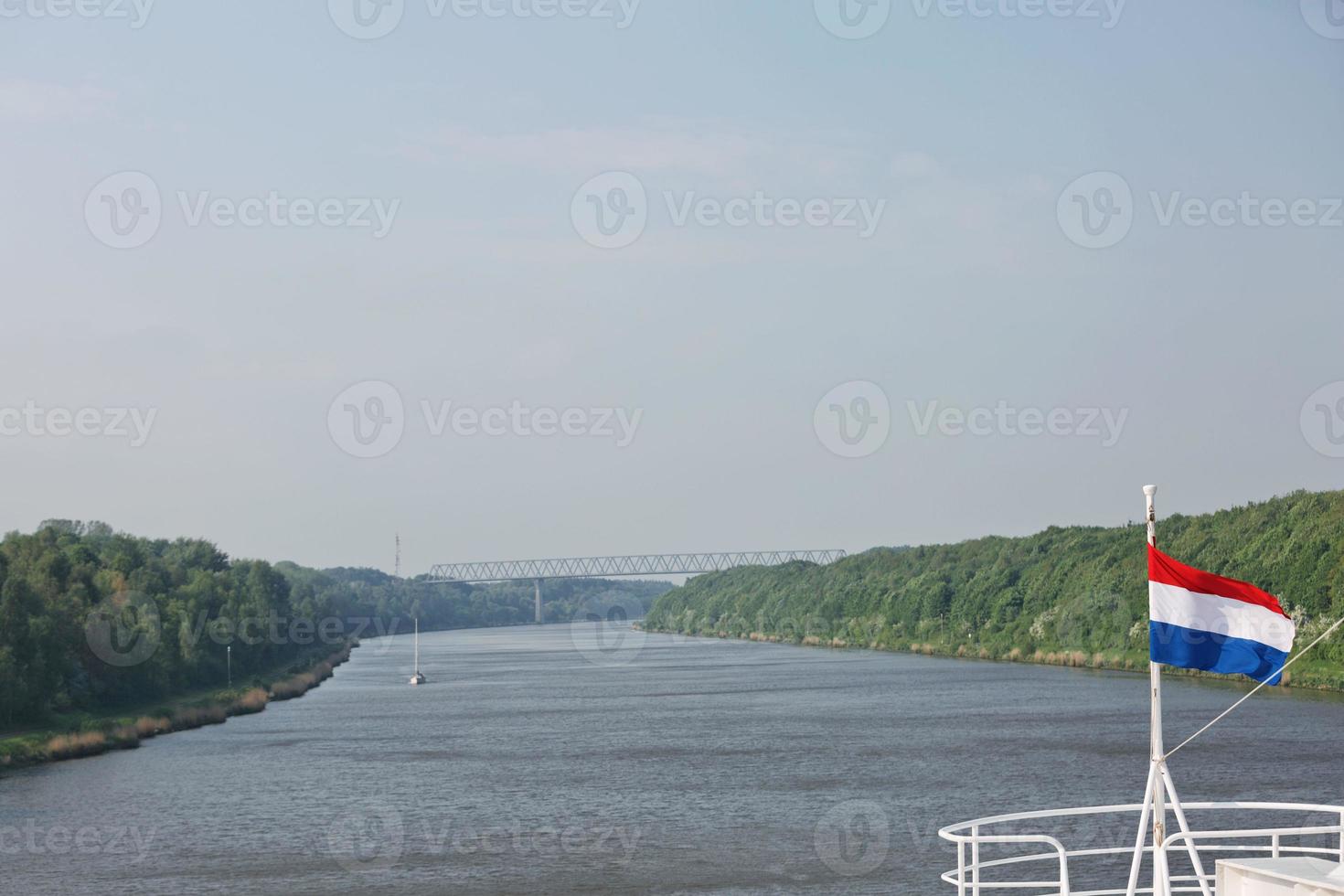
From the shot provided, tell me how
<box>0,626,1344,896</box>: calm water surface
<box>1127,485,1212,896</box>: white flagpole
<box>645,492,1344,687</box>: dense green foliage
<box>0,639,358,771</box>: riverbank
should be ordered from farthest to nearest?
<box>645,492,1344,687</box>: dense green foliage → <box>0,639,358,771</box>: riverbank → <box>0,626,1344,896</box>: calm water surface → <box>1127,485,1212,896</box>: white flagpole

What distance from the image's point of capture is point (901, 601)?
13150 centimetres

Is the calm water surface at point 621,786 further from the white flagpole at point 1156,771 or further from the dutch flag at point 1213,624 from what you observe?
the dutch flag at point 1213,624

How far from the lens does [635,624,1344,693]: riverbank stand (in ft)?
210

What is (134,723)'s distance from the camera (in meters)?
58.0

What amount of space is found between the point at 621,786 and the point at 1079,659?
187 ft

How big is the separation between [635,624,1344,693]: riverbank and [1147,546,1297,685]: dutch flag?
23.3 meters

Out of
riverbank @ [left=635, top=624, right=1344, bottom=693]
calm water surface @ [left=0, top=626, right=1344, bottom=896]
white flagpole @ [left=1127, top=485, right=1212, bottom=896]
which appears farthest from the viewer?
riverbank @ [left=635, top=624, right=1344, bottom=693]

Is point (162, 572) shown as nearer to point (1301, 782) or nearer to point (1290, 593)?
point (1290, 593)

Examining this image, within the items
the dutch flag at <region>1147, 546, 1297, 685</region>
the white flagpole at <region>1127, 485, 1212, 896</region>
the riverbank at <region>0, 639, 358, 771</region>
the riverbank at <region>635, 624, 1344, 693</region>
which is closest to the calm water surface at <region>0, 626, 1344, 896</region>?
the riverbank at <region>0, 639, 358, 771</region>

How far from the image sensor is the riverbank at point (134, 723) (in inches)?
1927

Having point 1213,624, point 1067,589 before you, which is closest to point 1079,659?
point 1067,589

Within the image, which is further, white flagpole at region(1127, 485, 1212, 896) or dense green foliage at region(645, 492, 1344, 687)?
dense green foliage at region(645, 492, 1344, 687)

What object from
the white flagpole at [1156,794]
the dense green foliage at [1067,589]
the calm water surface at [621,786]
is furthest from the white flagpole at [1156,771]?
the dense green foliage at [1067,589]

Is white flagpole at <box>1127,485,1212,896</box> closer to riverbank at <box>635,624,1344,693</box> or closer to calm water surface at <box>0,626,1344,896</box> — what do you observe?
calm water surface at <box>0,626,1344,896</box>
